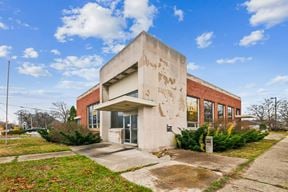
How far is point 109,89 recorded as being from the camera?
58.9 feet

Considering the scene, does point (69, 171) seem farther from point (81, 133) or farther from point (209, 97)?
point (209, 97)

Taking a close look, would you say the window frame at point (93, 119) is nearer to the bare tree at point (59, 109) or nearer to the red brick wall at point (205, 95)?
the red brick wall at point (205, 95)

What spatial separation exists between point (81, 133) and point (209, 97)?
1337 centimetres

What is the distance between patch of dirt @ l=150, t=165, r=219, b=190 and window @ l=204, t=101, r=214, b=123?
563 inches

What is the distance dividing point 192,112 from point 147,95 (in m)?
8.17

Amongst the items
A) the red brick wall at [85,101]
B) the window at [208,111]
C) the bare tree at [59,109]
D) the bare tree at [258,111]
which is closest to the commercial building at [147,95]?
the window at [208,111]

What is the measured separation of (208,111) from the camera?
21562mm

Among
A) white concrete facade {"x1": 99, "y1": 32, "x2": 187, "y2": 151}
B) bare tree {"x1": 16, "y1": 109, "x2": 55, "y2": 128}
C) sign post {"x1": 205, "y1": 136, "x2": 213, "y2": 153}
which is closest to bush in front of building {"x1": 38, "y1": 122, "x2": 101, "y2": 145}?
white concrete facade {"x1": 99, "y1": 32, "x2": 187, "y2": 151}

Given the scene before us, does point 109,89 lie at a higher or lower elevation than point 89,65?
lower

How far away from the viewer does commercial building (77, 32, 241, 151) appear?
446 inches

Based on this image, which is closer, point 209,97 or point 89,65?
point 89,65

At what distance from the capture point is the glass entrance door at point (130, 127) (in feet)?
Answer: 44.4

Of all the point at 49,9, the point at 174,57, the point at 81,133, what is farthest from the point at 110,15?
the point at 81,133

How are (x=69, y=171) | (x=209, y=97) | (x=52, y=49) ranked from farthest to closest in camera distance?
(x=209, y=97) → (x=52, y=49) → (x=69, y=171)
